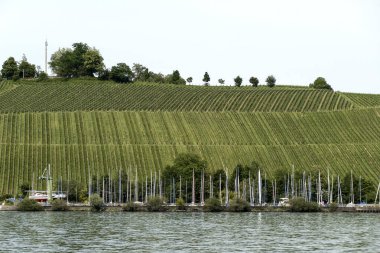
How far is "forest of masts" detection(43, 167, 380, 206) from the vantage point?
6329 inches

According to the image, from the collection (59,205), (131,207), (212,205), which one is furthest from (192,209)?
(59,205)

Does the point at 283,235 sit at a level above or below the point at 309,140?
below

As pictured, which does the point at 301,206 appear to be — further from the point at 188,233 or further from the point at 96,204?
the point at 188,233

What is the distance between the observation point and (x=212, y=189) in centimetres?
16125

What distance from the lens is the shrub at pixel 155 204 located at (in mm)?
149025

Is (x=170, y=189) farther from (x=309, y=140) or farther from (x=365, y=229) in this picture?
(x=365, y=229)

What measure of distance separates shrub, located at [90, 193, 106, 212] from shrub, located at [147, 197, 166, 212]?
6.54 meters

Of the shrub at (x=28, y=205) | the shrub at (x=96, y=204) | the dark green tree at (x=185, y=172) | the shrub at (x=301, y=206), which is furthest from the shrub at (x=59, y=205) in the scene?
the shrub at (x=301, y=206)

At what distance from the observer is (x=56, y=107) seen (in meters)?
200

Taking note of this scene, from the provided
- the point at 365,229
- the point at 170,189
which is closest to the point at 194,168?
the point at 170,189

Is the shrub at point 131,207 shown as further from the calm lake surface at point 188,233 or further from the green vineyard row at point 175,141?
the green vineyard row at point 175,141

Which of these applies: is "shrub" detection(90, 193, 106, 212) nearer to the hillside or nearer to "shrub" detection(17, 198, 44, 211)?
"shrub" detection(17, 198, 44, 211)

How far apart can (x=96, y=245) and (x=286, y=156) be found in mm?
94507

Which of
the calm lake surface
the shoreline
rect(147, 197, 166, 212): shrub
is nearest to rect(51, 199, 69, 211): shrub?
the shoreline
